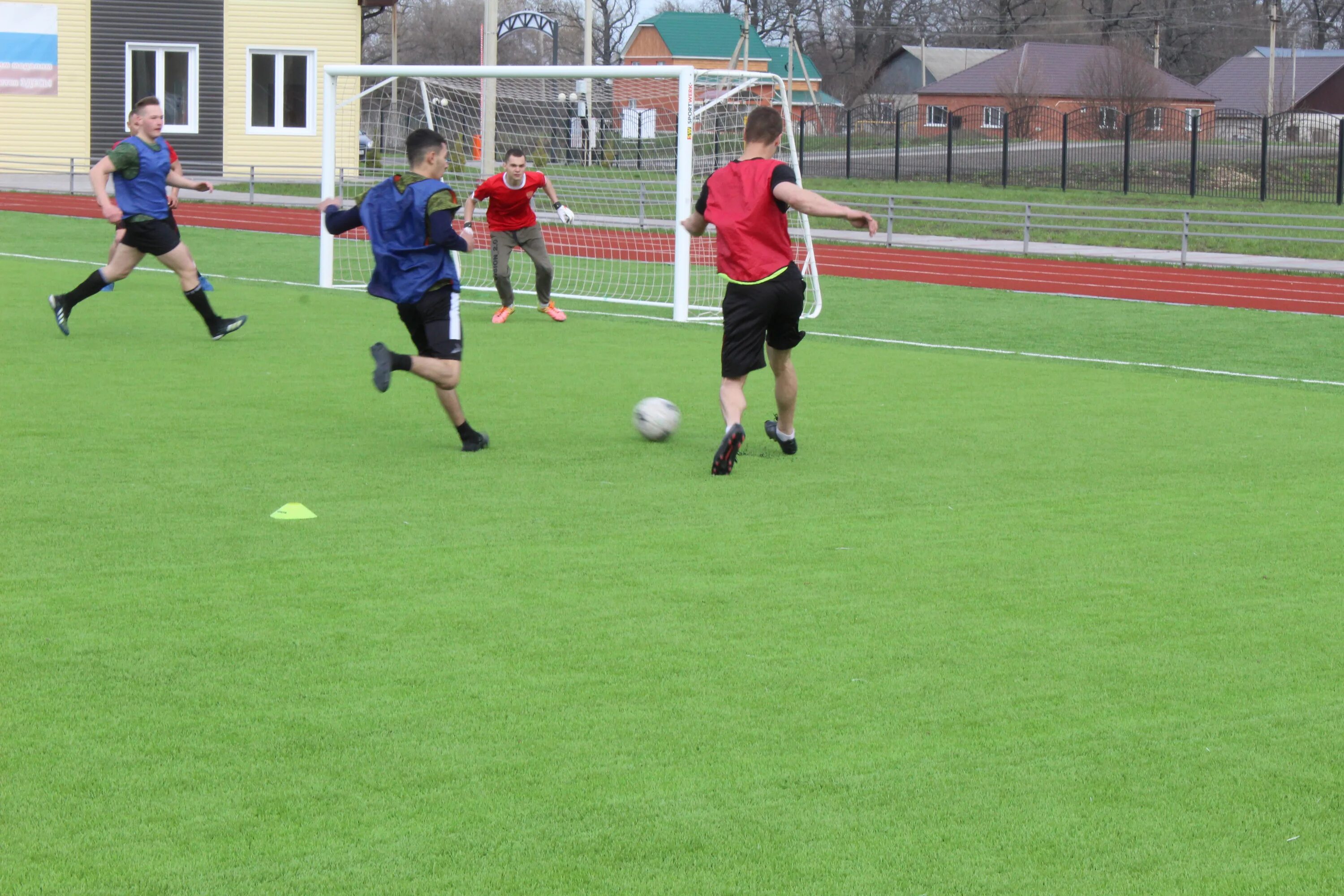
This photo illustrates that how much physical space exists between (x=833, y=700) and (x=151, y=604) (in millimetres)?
2576

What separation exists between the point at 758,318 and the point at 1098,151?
32.1 m

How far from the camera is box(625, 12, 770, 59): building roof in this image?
91312mm

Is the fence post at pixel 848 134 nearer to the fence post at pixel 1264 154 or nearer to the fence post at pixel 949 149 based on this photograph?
the fence post at pixel 949 149

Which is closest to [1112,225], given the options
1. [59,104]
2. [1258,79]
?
[59,104]

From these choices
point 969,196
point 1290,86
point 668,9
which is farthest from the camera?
A: point 668,9

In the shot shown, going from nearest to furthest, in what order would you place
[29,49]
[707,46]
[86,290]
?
[86,290] → [29,49] → [707,46]

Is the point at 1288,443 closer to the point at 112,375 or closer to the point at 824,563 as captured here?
the point at 824,563

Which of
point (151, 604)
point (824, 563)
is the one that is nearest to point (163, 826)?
point (151, 604)

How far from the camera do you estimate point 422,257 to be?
8938mm

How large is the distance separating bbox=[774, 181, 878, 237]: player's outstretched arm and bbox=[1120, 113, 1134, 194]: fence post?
28843 mm

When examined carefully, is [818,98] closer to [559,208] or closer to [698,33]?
[698,33]

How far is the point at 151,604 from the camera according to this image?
5801 millimetres

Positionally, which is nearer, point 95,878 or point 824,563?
point 95,878

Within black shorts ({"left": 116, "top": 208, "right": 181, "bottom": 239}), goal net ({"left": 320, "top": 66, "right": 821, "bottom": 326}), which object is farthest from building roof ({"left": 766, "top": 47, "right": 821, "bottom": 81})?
black shorts ({"left": 116, "top": 208, "right": 181, "bottom": 239})
